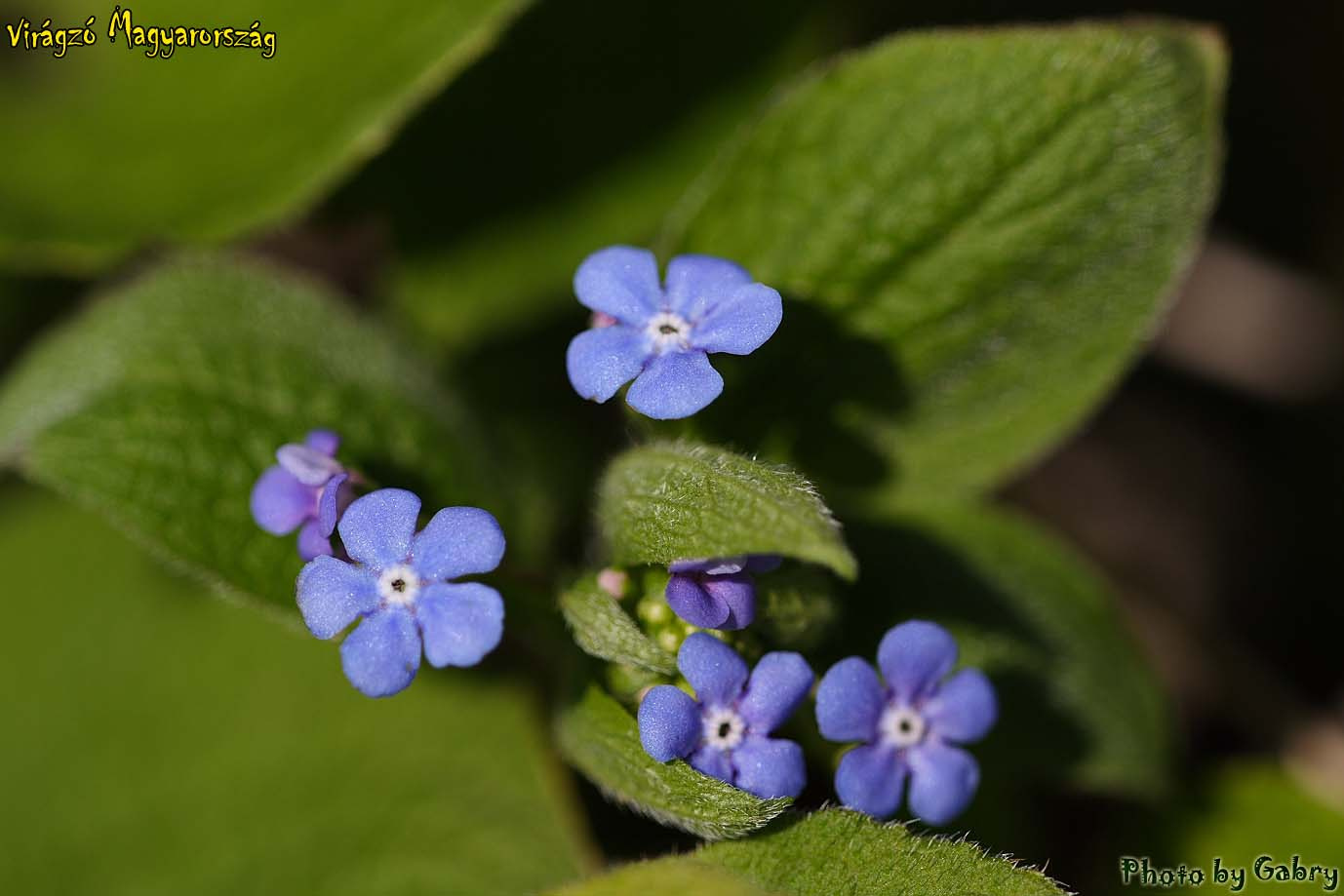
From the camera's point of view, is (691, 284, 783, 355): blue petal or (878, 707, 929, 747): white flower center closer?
(691, 284, 783, 355): blue petal

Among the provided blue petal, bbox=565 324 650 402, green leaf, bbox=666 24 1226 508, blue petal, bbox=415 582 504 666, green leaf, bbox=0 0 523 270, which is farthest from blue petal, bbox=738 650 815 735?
green leaf, bbox=0 0 523 270

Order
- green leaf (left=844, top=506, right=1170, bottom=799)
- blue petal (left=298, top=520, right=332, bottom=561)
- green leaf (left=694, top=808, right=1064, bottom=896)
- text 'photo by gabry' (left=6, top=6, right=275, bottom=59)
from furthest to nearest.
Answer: text 'photo by gabry' (left=6, top=6, right=275, bottom=59) → green leaf (left=844, top=506, right=1170, bottom=799) → blue petal (left=298, top=520, right=332, bottom=561) → green leaf (left=694, top=808, right=1064, bottom=896)

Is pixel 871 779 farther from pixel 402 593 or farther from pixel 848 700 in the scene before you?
pixel 402 593

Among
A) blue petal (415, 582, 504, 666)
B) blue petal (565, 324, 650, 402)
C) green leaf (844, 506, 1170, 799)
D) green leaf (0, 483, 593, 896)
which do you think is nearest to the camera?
blue petal (415, 582, 504, 666)

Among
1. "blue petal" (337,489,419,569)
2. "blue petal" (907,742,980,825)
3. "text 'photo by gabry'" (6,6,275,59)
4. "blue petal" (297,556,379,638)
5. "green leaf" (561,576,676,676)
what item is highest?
"text 'photo by gabry'" (6,6,275,59)

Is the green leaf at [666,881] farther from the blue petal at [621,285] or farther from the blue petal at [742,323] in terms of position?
the blue petal at [621,285]

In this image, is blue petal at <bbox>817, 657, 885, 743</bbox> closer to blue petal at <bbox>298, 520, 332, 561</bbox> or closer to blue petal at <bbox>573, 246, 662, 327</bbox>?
blue petal at <bbox>573, 246, 662, 327</bbox>

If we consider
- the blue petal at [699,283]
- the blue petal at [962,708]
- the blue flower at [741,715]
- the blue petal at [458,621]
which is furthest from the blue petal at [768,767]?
the blue petal at [699,283]
